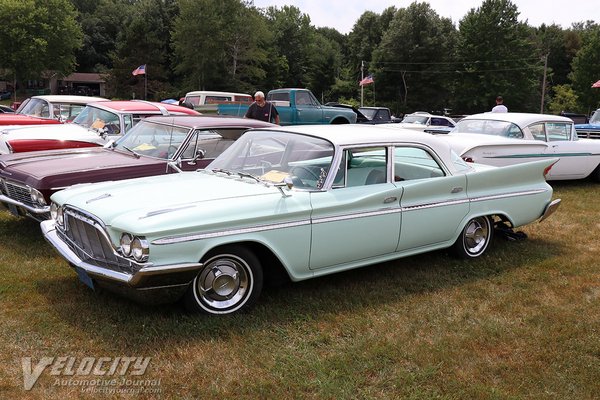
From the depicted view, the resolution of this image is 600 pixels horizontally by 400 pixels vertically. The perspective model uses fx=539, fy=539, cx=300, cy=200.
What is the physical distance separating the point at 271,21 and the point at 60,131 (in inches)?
2911

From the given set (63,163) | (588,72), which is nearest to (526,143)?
(63,163)

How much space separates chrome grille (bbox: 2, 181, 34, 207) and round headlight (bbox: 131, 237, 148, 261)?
256 centimetres

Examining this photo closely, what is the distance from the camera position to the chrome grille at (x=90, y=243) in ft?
12.3

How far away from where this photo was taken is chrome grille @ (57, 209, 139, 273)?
376 cm

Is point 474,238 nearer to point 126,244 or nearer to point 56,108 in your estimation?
point 126,244

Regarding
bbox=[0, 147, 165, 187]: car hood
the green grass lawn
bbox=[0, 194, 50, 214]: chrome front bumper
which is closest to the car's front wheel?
the green grass lawn

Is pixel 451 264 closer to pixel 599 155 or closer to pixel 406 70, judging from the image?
pixel 599 155

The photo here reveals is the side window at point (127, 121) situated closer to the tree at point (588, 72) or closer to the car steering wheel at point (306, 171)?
the car steering wheel at point (306, 171)

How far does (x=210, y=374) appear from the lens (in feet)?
10.8

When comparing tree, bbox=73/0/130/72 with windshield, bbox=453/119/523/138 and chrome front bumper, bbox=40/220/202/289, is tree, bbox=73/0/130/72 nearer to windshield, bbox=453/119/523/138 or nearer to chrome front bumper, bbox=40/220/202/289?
windshield, bbox=453/119/523/138

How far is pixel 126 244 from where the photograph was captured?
12.0ft

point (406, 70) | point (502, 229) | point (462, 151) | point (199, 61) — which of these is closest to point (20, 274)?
point (502, 229)

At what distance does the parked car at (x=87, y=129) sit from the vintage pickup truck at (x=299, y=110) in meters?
8.20

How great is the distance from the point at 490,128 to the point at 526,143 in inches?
46.1
